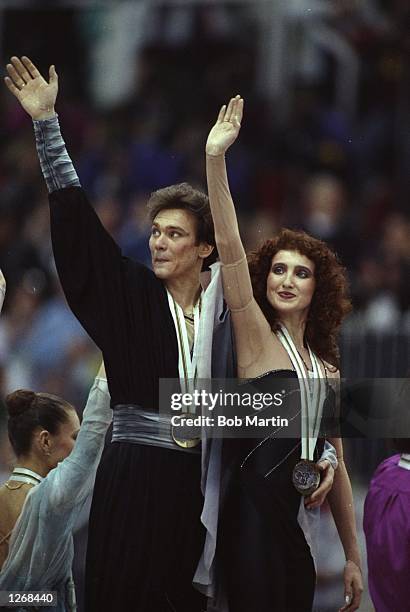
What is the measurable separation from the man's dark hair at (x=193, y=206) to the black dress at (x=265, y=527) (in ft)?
1.67

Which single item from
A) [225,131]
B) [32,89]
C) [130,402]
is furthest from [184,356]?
[32,89]

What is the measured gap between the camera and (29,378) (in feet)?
17.2

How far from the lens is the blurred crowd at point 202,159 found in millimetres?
5531

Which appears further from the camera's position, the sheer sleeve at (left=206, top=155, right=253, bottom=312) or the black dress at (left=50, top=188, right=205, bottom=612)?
the black dress at (left=50, top=188, right=205, bottom=612)

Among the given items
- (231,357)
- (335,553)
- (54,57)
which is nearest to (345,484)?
(335,553)

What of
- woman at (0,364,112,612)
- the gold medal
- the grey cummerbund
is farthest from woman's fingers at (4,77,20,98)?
the gold medal

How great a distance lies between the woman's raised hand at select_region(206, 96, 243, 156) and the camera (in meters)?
4.48

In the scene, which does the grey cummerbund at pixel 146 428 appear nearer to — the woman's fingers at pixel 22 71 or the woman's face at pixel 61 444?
the woman's face at pixel 61 444

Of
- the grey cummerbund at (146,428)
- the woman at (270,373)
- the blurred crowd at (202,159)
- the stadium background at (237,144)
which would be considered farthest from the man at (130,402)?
the blurred crowd at (202,159)

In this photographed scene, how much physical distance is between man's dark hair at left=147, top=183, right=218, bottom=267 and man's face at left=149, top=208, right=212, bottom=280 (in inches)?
0.6

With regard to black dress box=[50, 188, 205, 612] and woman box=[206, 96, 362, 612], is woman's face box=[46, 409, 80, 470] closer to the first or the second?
black dress box=[50, 188, 205, 612]

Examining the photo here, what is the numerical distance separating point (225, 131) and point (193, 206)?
0.32 meters

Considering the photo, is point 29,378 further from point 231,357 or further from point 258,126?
point 258,126

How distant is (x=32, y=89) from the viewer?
15.1 feet
